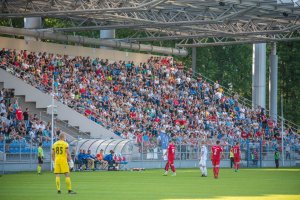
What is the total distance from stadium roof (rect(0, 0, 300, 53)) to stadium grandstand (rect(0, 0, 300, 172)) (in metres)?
0.08

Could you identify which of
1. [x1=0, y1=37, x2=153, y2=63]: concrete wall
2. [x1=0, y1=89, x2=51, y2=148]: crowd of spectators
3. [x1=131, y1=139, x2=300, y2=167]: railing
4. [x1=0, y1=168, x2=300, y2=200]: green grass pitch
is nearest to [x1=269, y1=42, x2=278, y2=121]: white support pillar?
[x1=131, y1=139, x2=300, y2=167]: railing

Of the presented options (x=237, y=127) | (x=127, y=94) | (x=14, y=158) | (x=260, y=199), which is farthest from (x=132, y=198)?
(x=237, y=127)

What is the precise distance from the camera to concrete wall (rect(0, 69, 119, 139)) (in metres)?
53.1

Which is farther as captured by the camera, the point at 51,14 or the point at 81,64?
the point at 81,64

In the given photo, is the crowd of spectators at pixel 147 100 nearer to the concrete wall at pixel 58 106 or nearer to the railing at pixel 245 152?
the railing at pixel 245 152

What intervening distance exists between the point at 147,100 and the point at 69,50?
6.18 meters

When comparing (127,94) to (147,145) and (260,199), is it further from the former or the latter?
(260,199)

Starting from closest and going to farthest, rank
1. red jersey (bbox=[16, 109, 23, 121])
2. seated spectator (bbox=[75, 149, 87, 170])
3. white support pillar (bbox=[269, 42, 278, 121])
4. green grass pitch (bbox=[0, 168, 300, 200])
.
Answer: green grass pitch (bbox=[0, 168, 300, 200])
seated spectator (bbox=[75, 149, 87, 170])
red jersey (bbox=[16, 109, 23, 121])
white support pillar (bbox=[269, 42, 278, 121])

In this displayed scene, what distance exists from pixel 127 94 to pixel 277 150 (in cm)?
1041

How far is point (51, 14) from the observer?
5094cm

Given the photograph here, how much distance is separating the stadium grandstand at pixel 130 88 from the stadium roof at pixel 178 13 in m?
0.08

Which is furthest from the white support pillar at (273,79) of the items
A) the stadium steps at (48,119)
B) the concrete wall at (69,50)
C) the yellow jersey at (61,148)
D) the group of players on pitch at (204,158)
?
the yellow jersey at (61,148)

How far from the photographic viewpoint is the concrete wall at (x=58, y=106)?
2089 inches

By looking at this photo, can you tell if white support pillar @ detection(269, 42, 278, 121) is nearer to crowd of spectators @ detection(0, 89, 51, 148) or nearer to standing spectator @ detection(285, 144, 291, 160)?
standing spectator @ detection(285, 144, 291, 160)
